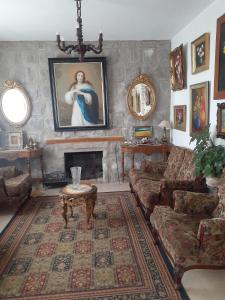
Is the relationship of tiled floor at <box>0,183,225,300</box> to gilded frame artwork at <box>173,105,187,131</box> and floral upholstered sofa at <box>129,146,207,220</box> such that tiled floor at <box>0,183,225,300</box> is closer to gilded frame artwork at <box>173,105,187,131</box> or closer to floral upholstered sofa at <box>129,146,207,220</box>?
floral upholstered sofa at <box>129,146,207,220</box>

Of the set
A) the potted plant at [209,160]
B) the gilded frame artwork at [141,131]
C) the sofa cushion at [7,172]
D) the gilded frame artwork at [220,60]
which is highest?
the gilded frame artwork at [220,60]

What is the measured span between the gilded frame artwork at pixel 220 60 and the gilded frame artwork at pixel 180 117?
1.33 metres

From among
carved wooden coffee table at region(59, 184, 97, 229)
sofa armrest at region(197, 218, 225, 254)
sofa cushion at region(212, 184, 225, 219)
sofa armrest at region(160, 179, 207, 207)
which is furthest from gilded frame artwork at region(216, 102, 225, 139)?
carved wooden coffee table at region(59, 184, 97, 229)

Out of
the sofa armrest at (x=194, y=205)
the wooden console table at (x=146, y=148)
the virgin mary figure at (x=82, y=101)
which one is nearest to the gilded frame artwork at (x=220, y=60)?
the sofa armrest at (x=194, y=205)

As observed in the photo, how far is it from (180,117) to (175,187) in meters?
2.09

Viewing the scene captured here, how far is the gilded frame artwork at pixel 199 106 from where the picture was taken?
12.2 ft

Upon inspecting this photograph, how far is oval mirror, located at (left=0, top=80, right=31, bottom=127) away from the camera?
5113 mm

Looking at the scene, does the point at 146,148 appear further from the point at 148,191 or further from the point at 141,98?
the point at 148,191

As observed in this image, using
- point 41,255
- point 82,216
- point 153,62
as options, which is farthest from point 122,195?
point 153,62

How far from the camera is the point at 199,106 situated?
3.97 meters

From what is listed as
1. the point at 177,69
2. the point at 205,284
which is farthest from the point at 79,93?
the point at 205,284

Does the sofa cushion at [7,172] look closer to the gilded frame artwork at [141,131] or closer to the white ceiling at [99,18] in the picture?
the white ceiling at [99,18]

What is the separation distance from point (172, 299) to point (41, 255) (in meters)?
1.56

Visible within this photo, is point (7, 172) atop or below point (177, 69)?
below
